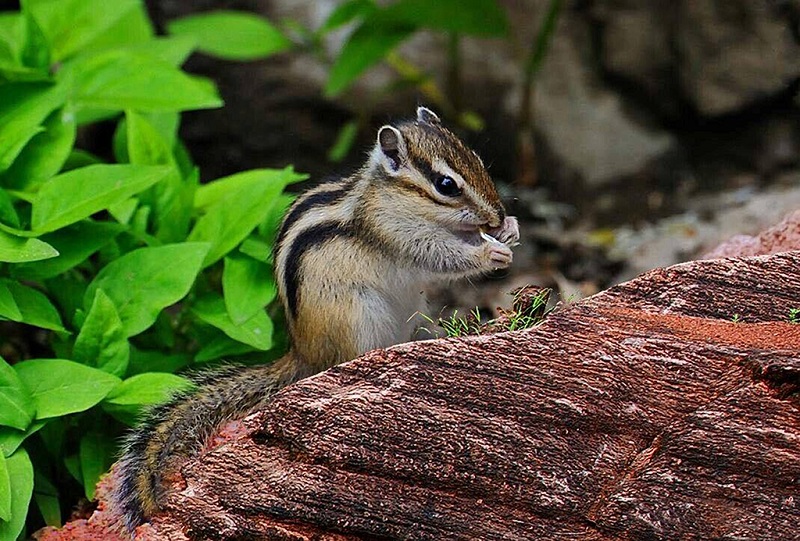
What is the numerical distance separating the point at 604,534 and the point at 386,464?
26.7 inches

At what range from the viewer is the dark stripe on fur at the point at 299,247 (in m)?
4.22

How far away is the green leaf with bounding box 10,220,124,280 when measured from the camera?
443 cm

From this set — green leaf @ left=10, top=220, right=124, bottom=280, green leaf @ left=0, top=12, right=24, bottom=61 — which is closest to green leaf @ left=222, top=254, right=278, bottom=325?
green leaf @ left=10, top=220, right=124, bottom=280

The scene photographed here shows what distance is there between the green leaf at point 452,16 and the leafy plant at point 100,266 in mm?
1622

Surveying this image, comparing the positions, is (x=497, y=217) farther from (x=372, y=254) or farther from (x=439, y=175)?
(x=372, y=254)

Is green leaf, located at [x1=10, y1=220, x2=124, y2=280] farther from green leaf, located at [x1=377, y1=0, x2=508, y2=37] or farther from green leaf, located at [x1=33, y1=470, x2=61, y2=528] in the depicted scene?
green leaf, located at [x1=377, y1=0, x2=508, y2=37]

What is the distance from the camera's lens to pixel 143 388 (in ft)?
13.5

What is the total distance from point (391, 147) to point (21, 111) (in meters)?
1.79

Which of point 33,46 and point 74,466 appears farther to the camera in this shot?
point 33,46

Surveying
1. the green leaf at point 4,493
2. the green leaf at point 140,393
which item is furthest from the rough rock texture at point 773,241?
the green leaf at point 4,493

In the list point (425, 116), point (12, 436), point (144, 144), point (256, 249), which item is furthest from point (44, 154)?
point (425, 116)

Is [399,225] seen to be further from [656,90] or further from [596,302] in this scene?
[656,90]

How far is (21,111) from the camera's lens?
4.92 m

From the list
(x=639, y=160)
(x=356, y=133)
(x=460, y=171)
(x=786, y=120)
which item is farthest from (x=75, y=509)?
(x=786, y=120)
